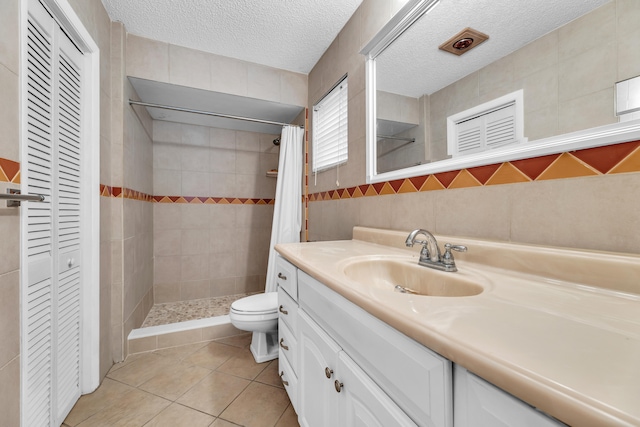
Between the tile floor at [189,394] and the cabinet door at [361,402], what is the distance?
725 mm

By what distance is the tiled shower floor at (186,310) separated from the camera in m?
2.28

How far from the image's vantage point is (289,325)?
3.86 ft

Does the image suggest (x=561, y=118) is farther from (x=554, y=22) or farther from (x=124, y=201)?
(x=124, y=201)

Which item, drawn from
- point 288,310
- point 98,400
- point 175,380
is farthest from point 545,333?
point 98,400

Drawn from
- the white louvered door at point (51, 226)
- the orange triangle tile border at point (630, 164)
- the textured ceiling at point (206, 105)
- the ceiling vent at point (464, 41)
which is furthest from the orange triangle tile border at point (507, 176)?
the textured ceiling at point (206, 105)

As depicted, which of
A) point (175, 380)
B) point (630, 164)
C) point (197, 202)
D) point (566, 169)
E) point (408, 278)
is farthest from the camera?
point (197, 202)

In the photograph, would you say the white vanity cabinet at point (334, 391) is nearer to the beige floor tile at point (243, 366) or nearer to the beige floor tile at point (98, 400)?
the beige floor tile at point (243, 366)

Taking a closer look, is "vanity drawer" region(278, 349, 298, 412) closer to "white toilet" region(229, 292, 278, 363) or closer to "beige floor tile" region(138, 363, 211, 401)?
"white toilet" region(229, 292, 278, 363)

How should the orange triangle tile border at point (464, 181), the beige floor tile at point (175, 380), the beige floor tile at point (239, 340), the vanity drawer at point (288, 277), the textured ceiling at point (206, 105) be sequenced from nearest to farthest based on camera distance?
the orange triangle tile border at point (464, 181)
the vanity drawer at point (288, 277)
the beige floor tile at point (175, 380)
the beige floor tile at point (239, 340)
the textured ceiling at point (206, 105)

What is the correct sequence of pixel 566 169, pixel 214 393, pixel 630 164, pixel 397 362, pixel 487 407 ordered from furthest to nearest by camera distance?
pixel 214 393
pixel 566 169
pixel 630 164
pixel 397 362
pixel 487 407

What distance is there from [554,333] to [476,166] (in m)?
0.67

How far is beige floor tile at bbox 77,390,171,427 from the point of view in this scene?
1.21 metres

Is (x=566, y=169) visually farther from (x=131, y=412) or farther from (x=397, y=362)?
(x=131, y=412)

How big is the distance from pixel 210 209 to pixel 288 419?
224 cm
